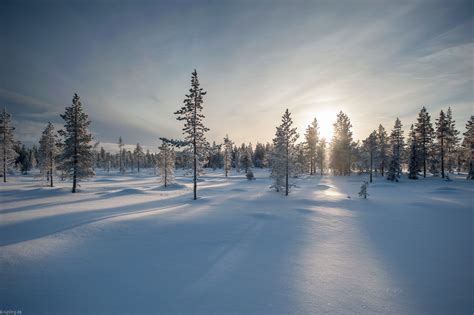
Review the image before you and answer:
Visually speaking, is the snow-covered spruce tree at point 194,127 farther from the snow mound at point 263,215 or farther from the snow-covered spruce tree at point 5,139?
the snow-covered spruce tree at point 5,139

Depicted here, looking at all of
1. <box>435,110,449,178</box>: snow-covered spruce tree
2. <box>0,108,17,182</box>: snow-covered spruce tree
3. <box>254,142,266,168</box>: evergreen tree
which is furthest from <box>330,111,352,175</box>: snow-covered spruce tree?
<box>0,108,17,182</box>: snow-covered spruce tree

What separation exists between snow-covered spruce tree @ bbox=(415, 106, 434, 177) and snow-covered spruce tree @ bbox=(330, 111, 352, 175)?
46.3ft

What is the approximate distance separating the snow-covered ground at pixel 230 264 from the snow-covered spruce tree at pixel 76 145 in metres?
14.0

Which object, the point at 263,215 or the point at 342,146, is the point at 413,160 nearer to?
the point at 342,146

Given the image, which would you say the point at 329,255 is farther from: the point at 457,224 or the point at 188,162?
the point at 188,162

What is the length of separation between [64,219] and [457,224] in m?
30.0

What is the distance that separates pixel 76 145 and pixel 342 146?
5870 centimetres

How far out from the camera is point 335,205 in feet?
68.7

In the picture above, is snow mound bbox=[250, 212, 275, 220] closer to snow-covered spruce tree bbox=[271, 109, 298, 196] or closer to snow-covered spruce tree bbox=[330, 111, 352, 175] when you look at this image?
snow-covered spruce tree bbox=[271, 109, 298, 196]

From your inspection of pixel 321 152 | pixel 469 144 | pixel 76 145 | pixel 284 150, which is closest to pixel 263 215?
pixel 284 150

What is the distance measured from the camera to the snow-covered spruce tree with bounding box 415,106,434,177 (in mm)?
43875

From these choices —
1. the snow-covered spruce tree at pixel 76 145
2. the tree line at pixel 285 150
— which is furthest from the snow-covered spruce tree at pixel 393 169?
the snow-covered spruce tree at pixel 76 145

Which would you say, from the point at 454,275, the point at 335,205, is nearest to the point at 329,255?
the point at 454,275

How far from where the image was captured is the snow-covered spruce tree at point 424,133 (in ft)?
144
